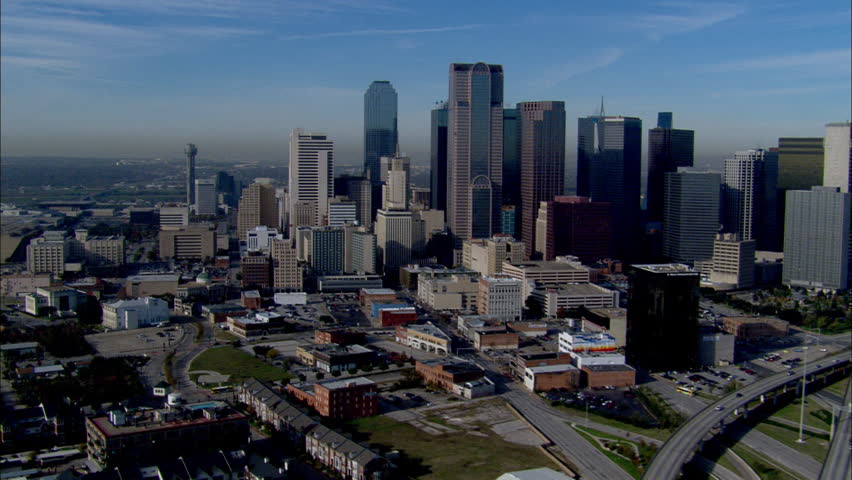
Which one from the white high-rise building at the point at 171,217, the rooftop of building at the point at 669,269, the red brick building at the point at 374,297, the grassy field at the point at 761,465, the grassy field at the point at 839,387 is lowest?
the grassy field at the point at 761,465

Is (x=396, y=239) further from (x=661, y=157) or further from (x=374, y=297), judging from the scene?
(x=661, y=157)

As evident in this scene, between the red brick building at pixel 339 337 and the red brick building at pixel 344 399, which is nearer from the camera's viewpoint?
the red brick building at pixel 344 399

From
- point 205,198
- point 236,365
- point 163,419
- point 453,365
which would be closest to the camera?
point 163,419

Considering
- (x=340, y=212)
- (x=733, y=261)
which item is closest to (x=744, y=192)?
(x=733, y=261)

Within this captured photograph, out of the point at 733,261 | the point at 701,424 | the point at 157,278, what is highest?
the point at 733,261

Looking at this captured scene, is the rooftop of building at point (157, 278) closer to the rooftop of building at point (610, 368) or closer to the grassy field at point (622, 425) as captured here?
the rooftop of building at point (610, 368)

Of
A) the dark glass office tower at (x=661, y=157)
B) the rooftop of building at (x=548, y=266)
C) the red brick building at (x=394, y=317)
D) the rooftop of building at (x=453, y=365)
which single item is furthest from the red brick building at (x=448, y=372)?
the dark glass office tower at (x=661, y=157)

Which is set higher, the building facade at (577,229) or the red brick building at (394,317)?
→ the building facade at (577,229)

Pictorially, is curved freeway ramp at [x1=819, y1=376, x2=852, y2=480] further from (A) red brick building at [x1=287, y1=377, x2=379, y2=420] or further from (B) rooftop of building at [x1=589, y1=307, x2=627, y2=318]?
(A) red brick building at [x1=287, y1=377, x2=379, y2=420]
